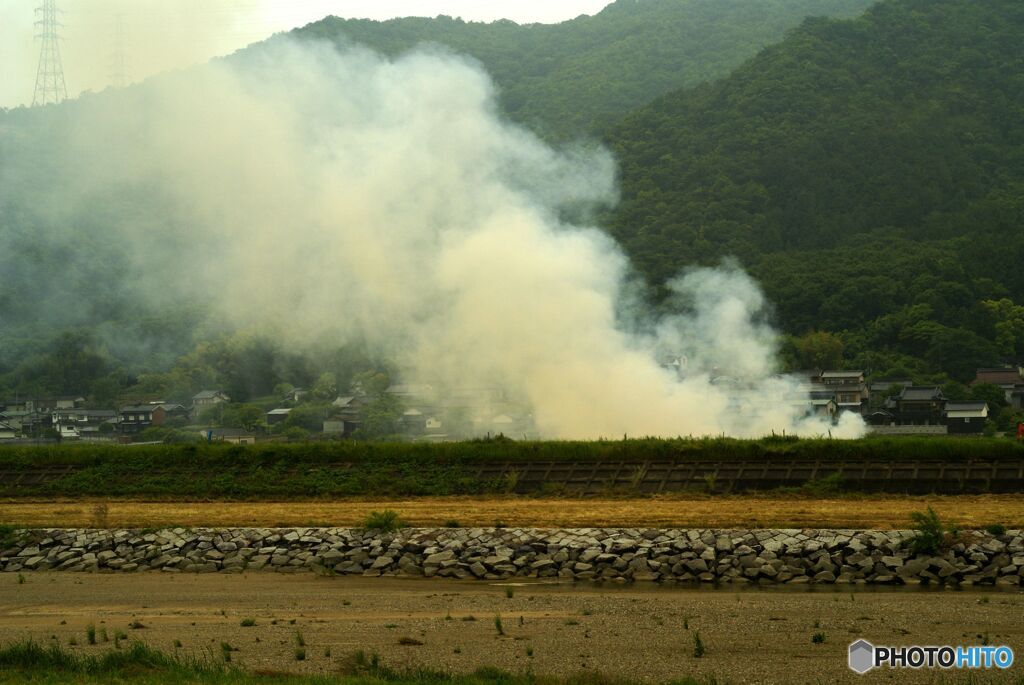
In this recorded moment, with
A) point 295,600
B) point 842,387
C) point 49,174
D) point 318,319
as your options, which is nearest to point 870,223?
point 842,387

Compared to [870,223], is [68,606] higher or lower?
lower

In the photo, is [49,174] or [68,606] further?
[49,174]

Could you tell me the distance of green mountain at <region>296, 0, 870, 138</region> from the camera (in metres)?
121

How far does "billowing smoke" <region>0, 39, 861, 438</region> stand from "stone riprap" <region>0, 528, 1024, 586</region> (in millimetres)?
16291

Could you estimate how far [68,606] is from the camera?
2302 cm

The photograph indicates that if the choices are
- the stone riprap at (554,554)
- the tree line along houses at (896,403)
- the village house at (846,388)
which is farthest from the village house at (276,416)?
the stone riprap at (554,554)

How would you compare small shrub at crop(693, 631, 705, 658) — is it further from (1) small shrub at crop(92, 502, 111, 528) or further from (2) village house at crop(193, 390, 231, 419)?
(2) village house at crop(193, 390, 231, 419)

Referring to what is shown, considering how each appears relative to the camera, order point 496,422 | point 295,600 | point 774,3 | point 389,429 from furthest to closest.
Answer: point 774,3 → point 389,429 → point 496,422 → point 295,600

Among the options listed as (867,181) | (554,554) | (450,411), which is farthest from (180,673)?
(867,181)

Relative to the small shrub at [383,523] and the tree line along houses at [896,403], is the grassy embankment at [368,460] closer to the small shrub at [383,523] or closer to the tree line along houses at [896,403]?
the small shrub at [383,523]

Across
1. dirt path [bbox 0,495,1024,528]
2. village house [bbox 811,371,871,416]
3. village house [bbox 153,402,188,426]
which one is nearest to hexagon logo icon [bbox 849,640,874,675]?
dirt path [bbox 0,495,1024,528]

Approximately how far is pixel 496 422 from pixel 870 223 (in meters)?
58.3

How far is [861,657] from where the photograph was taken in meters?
17.0

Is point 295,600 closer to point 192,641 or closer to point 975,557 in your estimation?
point 192,641
